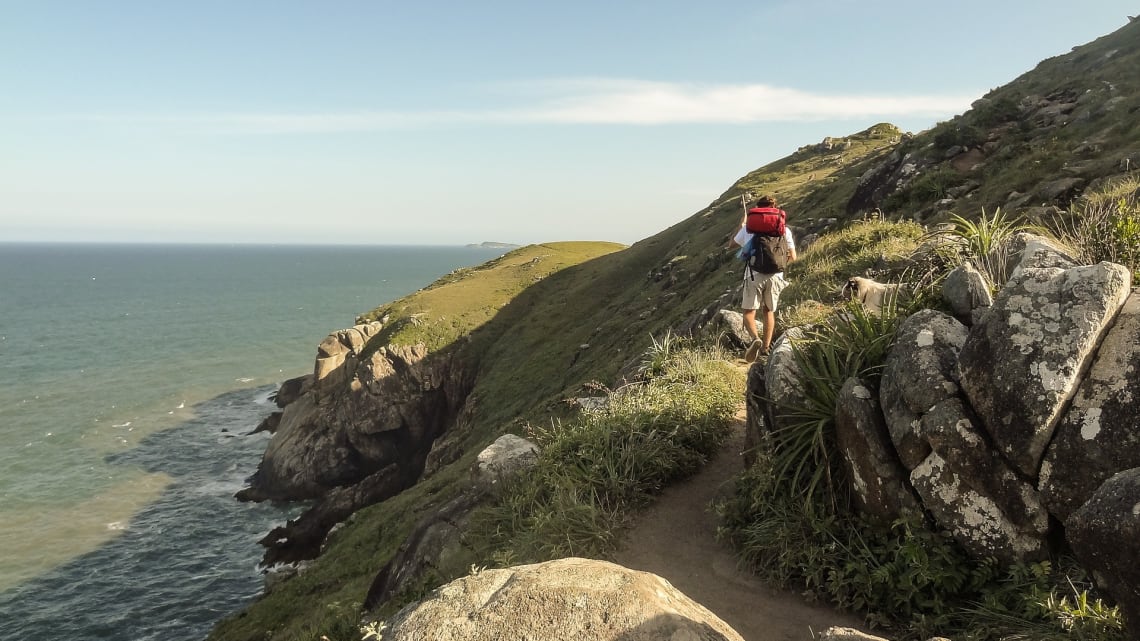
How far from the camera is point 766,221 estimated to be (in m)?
11.9

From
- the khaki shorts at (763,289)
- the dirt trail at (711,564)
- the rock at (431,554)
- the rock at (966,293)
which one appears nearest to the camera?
the dirt trail at (711,564)

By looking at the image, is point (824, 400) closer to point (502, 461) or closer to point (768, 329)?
point (768, 329)

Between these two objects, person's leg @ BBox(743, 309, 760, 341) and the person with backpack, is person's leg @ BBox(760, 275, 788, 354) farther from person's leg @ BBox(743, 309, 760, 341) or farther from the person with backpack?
person's leg @ BBox(743, 309, 760, 341)

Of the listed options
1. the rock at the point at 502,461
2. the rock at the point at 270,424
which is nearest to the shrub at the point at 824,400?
the rock at the point at 502,461

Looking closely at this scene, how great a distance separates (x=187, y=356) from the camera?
81312 mm

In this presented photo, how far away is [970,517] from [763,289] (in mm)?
7215

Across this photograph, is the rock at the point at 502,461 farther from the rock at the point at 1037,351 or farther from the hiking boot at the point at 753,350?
the rock at the point at 1037,351

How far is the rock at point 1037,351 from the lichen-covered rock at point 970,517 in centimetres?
52

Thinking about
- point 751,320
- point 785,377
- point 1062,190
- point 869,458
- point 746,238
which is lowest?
point 869,458

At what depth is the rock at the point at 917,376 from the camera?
631cm

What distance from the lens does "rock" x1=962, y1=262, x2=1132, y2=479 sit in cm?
545

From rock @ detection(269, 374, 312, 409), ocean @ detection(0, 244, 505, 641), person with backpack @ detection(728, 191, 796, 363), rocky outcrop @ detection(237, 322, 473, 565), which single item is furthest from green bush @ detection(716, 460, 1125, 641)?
rock @ detection(269, 374, 312, 409)

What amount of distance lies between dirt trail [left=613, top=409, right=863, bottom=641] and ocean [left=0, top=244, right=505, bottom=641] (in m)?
28.1

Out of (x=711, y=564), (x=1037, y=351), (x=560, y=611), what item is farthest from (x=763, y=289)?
(x=560, y=611)
